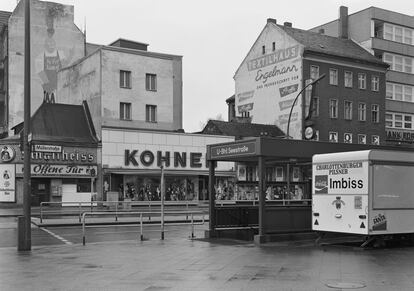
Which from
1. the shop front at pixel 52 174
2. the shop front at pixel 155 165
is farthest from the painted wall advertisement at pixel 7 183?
the shop front at pixel 155 165

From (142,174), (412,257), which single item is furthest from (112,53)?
(412,257)

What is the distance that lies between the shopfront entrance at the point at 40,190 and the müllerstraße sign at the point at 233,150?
27.2 meters

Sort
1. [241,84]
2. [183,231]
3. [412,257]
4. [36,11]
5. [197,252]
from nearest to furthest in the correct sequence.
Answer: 1. [412,257]
2. [197,252]
3. [183,231]
4. [36,11]
5. [241,84]

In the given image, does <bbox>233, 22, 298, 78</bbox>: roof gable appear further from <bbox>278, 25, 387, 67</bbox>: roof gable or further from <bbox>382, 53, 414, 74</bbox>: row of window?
<bbox>382, 53, 414, 74</bbox>: row of window

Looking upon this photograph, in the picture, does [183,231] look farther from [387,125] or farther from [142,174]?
[387,125]

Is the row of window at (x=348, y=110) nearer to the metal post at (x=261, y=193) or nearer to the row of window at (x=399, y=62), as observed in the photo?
the row of window at (x=399, y=62)

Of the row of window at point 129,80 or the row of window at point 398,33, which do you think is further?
the row of window at point 398,33

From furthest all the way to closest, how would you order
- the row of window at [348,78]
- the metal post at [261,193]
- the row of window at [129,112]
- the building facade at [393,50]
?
A: the building facade at [393,50]
the row of window at [348,78]
the row of window at [129,112]
the metal post at [261,193]

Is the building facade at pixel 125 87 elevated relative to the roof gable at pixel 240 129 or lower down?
elevated

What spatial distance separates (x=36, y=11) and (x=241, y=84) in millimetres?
21729

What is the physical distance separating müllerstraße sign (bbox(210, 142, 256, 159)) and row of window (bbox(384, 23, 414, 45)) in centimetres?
4610

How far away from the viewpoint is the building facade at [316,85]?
176 ft

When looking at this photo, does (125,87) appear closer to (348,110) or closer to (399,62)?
(348,110)

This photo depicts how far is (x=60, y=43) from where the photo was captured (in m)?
59.0
